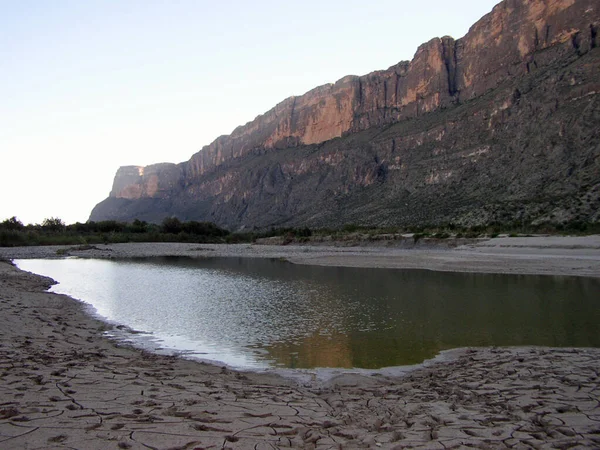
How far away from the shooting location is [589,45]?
216ft

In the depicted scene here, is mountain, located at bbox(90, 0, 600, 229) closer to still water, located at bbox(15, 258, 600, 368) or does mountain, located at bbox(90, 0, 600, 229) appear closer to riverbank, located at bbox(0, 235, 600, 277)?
riverbank, located at bbox(0, 235, 600, 277)

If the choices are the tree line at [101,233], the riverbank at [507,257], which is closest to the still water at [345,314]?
the riverbank at [507,257]

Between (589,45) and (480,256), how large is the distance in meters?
50.8

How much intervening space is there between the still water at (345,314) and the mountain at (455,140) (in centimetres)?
2855

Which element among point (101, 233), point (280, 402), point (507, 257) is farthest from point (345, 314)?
→ point (101, 233)

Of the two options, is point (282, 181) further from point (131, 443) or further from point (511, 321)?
point (131, 443)

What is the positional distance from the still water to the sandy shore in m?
1.57

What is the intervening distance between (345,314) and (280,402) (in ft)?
29.7

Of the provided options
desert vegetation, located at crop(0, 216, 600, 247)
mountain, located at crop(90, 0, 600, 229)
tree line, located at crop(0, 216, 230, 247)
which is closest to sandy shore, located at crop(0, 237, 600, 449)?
desert vegetation, located at crop(0, 216, 600, 247)

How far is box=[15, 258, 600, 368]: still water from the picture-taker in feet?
33.1

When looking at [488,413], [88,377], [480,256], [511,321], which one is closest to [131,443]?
[88,377]

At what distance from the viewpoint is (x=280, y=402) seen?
5.54 metres

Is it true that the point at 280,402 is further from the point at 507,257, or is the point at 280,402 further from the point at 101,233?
the point at 101,233

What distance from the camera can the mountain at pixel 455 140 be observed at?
5503 centimetres
